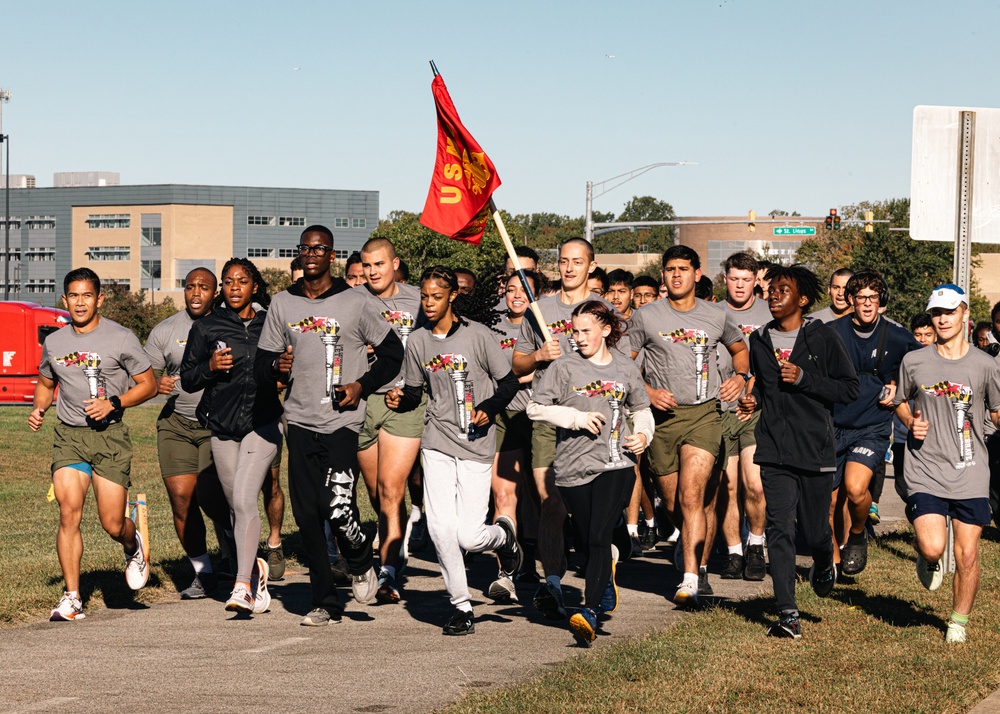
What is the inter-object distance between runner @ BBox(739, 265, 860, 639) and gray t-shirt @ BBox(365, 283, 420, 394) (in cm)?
Answer: 303

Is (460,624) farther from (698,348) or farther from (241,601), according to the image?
(698,348)

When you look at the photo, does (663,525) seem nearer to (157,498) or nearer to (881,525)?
(881,525)

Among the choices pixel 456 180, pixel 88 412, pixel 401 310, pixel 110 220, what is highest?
pixel 110 220

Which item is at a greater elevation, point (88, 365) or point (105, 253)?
point (105, 253)

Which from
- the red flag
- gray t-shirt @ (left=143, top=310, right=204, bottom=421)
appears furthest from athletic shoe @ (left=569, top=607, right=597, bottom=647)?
gray t-shirt @ (left=143, top=310, right=204, bottom=421)

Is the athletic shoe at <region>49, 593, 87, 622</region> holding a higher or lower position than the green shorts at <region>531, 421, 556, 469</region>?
lower

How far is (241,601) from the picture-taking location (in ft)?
27.0

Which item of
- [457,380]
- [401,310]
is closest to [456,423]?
[457,380]

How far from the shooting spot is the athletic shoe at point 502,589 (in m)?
8.93

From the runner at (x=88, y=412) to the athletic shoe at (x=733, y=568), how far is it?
4483 mm

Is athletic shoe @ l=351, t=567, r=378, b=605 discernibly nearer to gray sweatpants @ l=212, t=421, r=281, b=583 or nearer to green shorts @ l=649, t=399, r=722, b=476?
gray sweatpants @ l=212, t=421, r=281, b=583

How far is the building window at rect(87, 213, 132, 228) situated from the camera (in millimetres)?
125125

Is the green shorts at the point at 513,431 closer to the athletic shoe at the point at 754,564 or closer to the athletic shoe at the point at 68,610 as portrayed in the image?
the athletic shoe at the point at 754,564

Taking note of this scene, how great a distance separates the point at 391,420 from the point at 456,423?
1618mm
